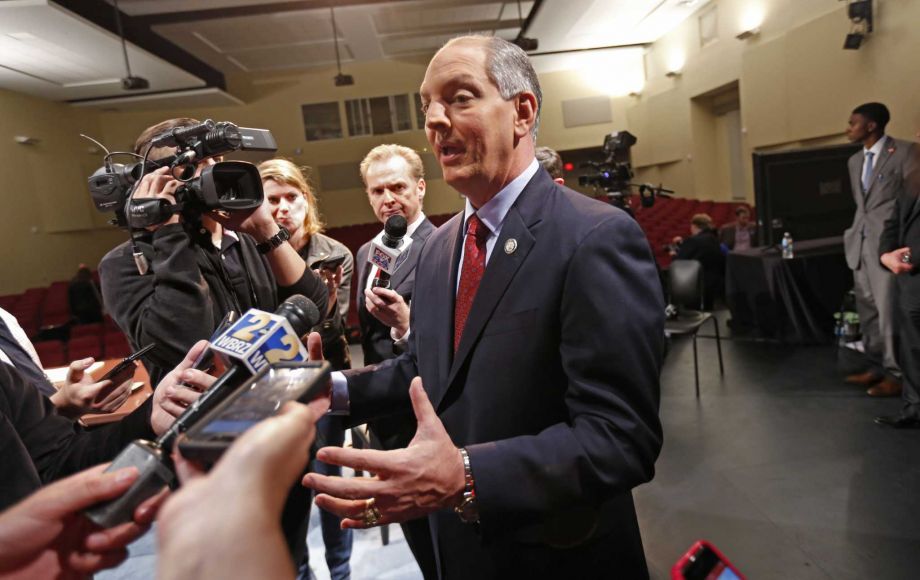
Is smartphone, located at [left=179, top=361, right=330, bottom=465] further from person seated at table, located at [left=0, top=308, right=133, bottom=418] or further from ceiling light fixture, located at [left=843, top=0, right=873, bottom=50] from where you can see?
ceiling light fixture, located at [left=843, top=0, right=873, bottom=50]

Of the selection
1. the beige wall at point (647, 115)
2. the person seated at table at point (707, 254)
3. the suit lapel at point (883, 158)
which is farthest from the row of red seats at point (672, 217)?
the suit lapel at point (883, 158)

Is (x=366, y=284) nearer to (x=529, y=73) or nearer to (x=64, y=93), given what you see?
(x=529, y=73)

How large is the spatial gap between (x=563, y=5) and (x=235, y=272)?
8103 millimetres

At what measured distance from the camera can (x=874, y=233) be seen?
3.80 meters

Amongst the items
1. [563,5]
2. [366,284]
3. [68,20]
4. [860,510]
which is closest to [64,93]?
[68,20]

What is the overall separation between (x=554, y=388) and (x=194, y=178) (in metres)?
0.82

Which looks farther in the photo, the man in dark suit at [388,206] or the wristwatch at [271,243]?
the man in dark suit at [388,206]

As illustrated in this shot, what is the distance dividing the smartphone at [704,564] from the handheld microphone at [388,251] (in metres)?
1.14

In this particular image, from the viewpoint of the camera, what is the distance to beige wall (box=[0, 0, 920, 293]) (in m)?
6.12

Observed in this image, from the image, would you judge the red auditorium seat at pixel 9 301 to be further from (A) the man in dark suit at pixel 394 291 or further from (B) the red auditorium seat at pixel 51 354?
(A) the man in dark suit at pixel 394 291

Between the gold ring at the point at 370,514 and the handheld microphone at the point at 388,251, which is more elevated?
the handheld microphone at the point at 388,251

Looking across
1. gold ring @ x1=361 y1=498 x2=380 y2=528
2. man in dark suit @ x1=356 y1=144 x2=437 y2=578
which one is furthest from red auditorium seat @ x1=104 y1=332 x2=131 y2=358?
gold ring @ x1=361 y1=498 x2=380 y2=528

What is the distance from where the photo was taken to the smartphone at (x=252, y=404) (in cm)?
43

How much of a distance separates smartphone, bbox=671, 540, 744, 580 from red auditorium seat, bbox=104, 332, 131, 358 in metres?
5.47
